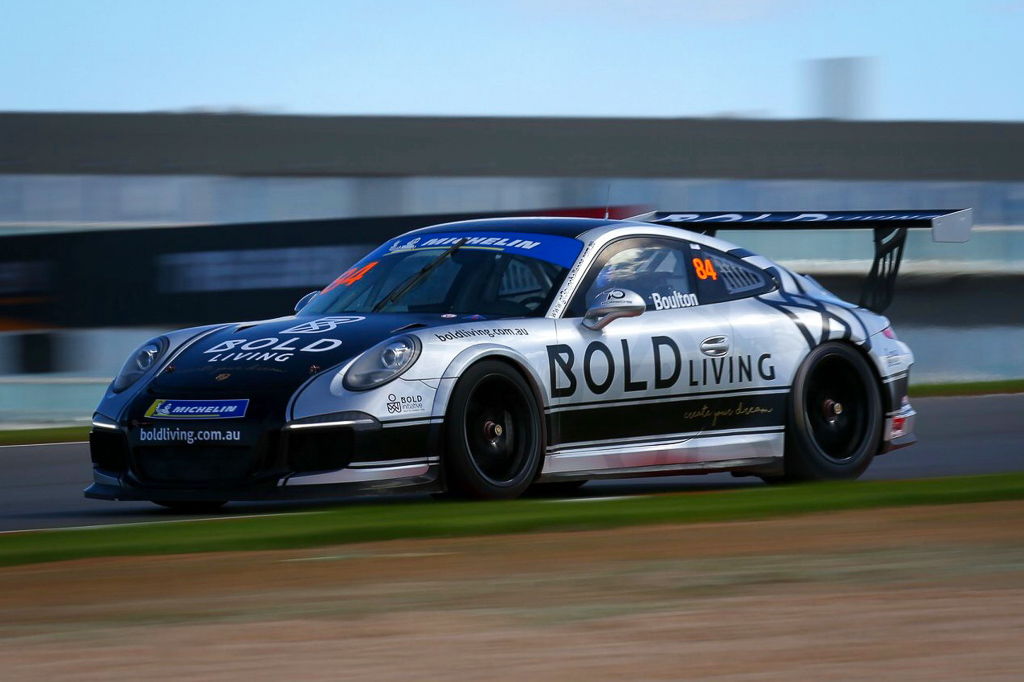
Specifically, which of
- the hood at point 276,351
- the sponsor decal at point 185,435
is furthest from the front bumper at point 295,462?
the hood at point 276,351

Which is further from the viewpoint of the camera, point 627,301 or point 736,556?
point 627,301

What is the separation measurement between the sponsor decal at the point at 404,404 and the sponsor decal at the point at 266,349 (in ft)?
1.35

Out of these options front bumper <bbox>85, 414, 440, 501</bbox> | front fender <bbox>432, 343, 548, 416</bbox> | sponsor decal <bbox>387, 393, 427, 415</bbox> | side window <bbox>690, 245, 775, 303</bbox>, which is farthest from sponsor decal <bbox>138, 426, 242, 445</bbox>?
side window <bbox>690, 245, 775, 303</bbox>

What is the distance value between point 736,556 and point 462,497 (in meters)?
1.81

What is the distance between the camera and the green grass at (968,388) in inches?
632

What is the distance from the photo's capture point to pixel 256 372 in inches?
282

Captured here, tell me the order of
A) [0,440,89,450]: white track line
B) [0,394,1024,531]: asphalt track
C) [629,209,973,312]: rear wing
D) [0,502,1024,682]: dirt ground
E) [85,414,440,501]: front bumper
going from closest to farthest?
[0,502,1024,682]: dirt ground
[85,414,440,501]: front bumper
[0,394,1024,531]: asphalt track
[629,209,973,312]: rear wing
[0,440,89,450]: white track line

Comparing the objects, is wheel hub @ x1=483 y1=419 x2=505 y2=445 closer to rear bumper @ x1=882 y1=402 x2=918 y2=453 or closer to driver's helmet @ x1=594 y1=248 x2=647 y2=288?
driver's helmet @ x1=594 y1=248 x2=647 y2=288

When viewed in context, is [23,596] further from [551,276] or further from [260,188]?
[260,188]

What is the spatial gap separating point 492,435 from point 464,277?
1.04m

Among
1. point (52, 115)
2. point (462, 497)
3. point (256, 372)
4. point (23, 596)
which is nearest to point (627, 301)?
point (462, 497)

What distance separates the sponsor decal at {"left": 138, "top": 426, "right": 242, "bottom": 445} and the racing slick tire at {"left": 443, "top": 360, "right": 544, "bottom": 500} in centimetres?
92

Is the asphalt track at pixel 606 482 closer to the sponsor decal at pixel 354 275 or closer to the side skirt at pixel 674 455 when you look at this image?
the side skirt at pixel 674 455

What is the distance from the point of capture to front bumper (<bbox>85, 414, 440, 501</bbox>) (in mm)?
6926
